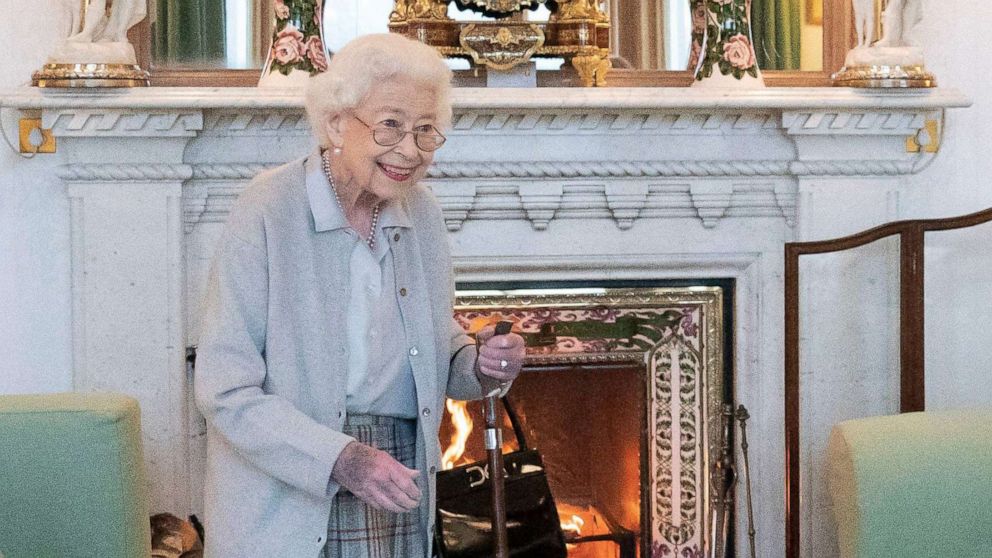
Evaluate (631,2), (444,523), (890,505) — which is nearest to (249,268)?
(444,523)

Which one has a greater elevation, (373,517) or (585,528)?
(373,517)

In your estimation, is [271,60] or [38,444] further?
[271,60]

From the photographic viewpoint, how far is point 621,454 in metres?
3.41

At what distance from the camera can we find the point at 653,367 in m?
3.30

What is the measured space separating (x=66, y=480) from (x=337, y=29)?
140 centimetres

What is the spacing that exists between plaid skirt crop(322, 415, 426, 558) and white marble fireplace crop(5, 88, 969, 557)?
1091 millimetres

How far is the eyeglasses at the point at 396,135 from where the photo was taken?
1904 millimetres

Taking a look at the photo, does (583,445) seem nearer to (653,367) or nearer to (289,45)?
(653,367)

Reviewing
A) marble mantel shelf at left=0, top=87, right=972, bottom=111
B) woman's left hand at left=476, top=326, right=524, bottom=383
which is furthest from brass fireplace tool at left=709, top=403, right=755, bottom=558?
woman's left hand at left=476, top=326, right=524, bottom=383

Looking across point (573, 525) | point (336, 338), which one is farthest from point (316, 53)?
point (573, 525)

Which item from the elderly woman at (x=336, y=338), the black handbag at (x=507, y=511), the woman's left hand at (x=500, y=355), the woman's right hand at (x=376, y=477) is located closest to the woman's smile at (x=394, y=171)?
the elderly woman at (x=336, y=338)

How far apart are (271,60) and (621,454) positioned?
138cm

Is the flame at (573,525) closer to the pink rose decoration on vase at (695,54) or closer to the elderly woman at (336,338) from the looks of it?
the pink rose decoration on vase at (695,54)

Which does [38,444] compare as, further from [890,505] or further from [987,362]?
[987,362]
